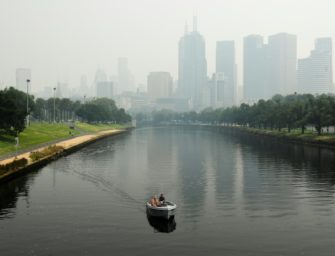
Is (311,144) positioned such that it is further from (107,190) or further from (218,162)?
(107,190)

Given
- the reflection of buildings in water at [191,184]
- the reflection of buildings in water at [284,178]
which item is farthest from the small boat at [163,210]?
the reflection of buildings in water at [284,178]

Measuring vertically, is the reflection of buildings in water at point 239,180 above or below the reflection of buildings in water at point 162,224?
above

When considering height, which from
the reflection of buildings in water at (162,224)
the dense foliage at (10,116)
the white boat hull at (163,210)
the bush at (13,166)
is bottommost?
the reflection of buildings in water at (162,224)

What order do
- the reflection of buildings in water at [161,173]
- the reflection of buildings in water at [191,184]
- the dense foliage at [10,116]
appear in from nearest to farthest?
the reflection of buildings in water at [191,184], the reflection of buildings in water at [161,173], the dense foliage at [10,116]

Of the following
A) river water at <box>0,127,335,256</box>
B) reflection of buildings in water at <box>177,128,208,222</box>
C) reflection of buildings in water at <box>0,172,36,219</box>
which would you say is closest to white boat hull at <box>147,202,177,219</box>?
river water at <box>0,127,335,256</box>

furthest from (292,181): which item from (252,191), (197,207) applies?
(197,207)

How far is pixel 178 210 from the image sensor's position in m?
49.2

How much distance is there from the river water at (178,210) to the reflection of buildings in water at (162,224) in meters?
0.09

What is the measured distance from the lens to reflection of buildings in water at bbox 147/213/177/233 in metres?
40.9

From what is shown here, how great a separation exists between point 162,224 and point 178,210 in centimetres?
682

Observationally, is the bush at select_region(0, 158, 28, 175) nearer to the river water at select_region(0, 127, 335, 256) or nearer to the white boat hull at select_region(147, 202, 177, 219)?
the river water at select_region(0, 127, 335, 256)

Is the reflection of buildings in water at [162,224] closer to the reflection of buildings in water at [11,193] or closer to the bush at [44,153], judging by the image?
the reflection of buildings in water at [11,193]

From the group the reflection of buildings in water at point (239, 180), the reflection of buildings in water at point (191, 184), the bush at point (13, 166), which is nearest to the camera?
the reflection of buildings in water at point (191, 184)

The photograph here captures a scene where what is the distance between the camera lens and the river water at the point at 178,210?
3622 cm
